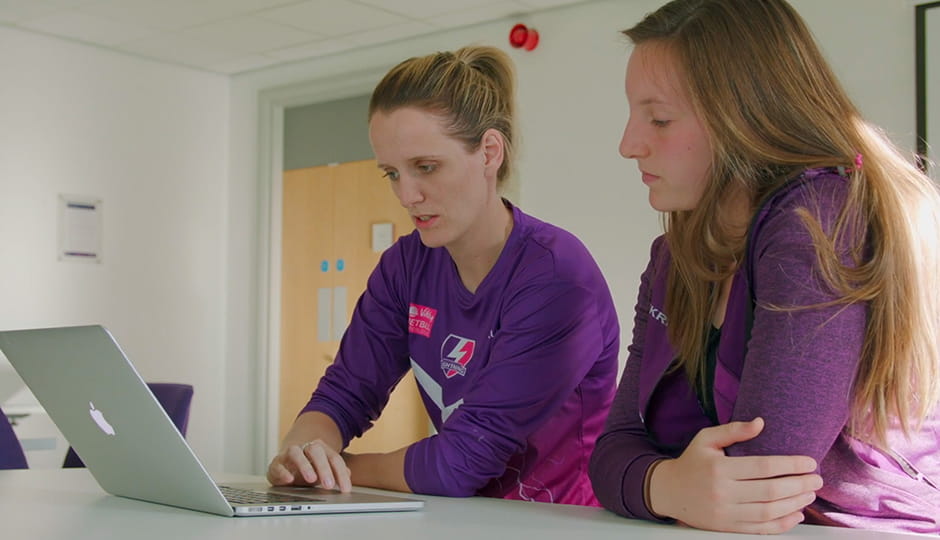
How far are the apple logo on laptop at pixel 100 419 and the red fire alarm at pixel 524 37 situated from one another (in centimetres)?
375

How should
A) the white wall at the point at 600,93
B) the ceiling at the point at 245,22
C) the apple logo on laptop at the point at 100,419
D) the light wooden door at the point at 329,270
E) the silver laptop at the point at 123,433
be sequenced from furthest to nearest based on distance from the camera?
the light wooden door at the point at 329,270 < the ceiling at the point at 245,22 < the white wall at the point at 600,93 < the apple logo on laptop at the point at 100,419 < the silver laptop at the point at 123,433

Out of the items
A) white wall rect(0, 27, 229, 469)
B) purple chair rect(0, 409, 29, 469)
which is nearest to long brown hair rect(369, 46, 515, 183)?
purple chair rect(0, 409, 29, 469)

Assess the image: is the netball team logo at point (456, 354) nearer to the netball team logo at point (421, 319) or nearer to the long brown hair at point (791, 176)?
the netball team logo at point (421, 319)

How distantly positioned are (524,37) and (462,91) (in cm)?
307

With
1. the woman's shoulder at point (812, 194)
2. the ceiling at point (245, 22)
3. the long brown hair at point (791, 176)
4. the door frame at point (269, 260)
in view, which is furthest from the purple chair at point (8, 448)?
the door frame at point (269, 260)

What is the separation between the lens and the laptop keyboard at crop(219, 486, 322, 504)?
1371 mm

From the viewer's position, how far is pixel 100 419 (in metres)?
1.45

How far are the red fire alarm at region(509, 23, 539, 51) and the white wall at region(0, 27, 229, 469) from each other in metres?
2.11

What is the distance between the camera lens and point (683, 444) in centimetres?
145

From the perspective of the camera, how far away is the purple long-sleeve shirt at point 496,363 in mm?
1690

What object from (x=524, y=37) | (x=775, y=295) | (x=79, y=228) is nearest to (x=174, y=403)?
(x=775, y=295)

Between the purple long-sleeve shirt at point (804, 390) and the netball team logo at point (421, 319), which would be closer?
the purple long-sleeve shirt at point (804, 390)

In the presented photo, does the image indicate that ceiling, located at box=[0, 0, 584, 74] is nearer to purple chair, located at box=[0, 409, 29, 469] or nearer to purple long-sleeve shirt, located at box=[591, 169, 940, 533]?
purple chair, located at box=[0, 409, 29, 469]

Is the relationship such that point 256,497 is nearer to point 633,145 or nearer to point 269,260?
point 633,145
